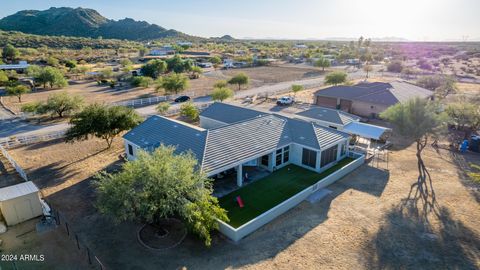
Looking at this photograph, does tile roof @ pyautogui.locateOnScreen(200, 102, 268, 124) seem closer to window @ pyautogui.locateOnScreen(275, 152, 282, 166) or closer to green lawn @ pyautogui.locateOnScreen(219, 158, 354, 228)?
window @ pyautogui.locateOnScreen(275, 152, 282, 166)

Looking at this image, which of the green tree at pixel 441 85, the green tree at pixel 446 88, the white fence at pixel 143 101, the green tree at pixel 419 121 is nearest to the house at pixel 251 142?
the green tree at pixel 419 121

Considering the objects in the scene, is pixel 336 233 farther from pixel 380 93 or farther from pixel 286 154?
pixel 380 93

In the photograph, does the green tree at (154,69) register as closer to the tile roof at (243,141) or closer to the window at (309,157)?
the tile roof at (243,141)

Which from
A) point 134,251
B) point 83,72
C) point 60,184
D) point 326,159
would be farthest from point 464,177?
point 83,72

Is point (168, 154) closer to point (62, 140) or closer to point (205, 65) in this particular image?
point (62, 140)

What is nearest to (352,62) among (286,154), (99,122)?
(286,154)

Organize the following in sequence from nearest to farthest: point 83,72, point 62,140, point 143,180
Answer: point 143,180 < point 62,140 < point 83,72
